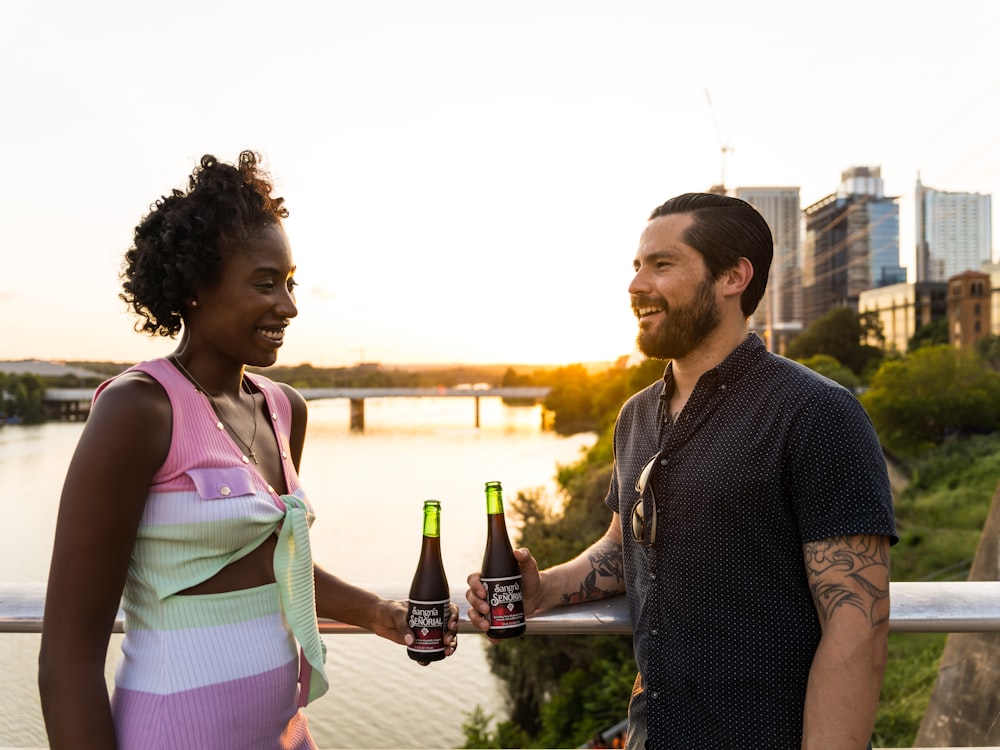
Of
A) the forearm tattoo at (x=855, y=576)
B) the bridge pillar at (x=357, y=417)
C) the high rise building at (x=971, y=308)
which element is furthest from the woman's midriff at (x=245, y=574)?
the high rise building at (x=971, y=308)

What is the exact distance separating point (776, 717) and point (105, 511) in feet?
4.36

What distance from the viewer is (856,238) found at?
9962 centimetres

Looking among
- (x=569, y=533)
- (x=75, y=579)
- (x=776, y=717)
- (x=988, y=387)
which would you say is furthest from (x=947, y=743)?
(x=988, y=387)

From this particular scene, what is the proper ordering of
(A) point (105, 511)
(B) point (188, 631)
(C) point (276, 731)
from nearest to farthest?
(A) point (105, 511) < (B) point (188, 631) < (C) point (276, 731)

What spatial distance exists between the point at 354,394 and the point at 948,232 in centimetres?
6704

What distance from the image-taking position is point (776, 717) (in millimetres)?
1653

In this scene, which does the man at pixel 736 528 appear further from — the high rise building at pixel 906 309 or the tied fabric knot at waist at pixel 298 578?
the high rise building at pixel 906 309

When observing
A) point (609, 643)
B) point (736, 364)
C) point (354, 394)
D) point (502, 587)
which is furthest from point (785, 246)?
point (502, 587)

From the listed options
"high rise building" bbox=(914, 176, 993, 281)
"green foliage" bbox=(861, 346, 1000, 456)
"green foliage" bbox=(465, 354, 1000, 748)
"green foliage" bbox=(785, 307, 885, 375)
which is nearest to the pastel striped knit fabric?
"green foliage" bbox=(465, 354, 1000, 748)

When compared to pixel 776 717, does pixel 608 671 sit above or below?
below

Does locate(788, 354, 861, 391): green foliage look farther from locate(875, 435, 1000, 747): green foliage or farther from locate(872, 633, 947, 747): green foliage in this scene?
locate(872, 633, 947, 747): green foliage

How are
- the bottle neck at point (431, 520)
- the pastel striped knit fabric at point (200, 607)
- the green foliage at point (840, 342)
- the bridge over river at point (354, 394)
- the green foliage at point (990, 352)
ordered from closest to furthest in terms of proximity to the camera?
the pastel striped knit fabric at point (200, 607), the bottle neck at point (431, 520), the bridge over river at point (354, 394), the green foliage at point (990, 352), the green foliage at point (840, 342)

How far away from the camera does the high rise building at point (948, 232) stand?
82188mm

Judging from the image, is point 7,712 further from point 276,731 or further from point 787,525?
point 787,525
